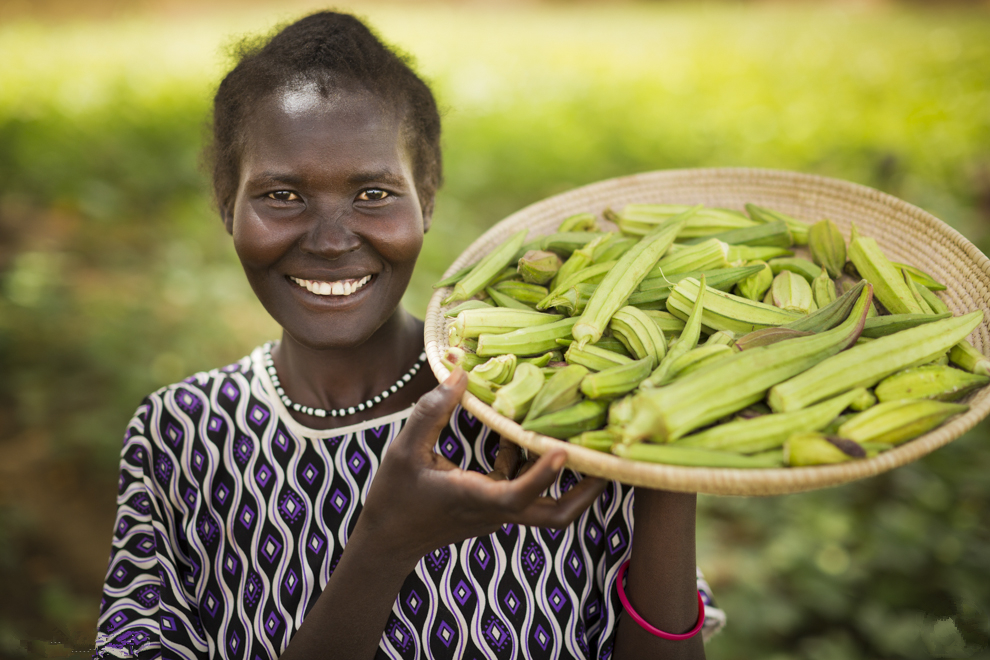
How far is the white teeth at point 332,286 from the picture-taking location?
1.89m

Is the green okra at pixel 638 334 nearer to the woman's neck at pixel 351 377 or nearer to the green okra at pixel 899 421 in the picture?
the green okra at pixel 899 421

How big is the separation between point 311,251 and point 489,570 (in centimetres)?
104

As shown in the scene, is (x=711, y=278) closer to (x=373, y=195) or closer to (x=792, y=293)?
(x=792, y=293)

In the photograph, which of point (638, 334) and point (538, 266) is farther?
point (538, 266)

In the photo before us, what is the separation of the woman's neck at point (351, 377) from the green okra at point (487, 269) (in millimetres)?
230

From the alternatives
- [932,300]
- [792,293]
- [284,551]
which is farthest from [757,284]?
[284,551]

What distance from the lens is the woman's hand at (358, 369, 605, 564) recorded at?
1.36 meters

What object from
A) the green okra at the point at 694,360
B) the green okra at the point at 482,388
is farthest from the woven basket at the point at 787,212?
the green okra at the point at 694,360

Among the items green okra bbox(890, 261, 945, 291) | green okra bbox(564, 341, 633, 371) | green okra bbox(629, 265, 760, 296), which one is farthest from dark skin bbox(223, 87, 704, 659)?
green okra bbox(890, 261, 945, 291)

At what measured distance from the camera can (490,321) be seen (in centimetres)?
192

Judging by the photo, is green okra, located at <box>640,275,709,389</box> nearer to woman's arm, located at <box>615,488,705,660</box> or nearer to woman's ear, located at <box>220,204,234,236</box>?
woman's arm, located at <box>615,488,705,660</box>

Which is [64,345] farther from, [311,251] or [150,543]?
[311,251]

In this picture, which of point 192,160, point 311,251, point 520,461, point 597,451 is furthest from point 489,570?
point 192,160

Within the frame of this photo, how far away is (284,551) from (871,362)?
174cm
